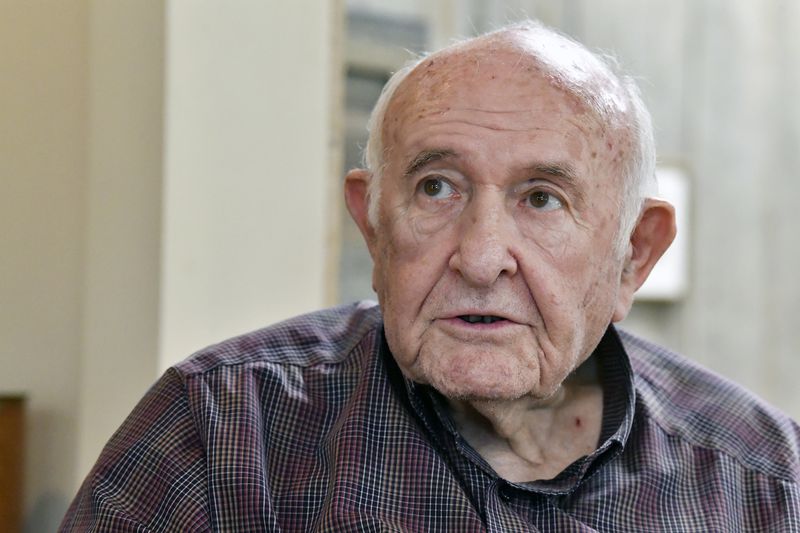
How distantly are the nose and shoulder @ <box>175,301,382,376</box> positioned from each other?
0.81 feet

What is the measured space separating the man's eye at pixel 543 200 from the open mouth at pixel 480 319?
0.49ft

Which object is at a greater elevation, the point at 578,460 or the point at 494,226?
the point at 494,226

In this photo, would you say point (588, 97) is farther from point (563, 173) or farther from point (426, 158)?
point (426, 158)

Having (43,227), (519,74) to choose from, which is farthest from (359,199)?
(43,227)

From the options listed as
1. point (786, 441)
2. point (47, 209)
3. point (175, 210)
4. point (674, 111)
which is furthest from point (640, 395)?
point (674, 111)

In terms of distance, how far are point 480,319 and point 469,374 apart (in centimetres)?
7

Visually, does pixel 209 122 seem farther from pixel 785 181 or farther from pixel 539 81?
pixel 785 181

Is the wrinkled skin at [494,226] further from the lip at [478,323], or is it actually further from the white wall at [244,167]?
the white wall at [244,167]

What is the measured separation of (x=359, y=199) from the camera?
1.47 metres

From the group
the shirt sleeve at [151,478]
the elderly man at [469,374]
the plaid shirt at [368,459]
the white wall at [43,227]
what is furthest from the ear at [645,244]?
the white wall at [43,227]

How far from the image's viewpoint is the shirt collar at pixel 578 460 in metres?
1.28

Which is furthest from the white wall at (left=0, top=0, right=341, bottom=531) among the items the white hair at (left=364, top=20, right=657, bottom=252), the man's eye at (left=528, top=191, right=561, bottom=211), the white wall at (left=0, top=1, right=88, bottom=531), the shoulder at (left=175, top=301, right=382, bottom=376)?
the man's eye at (left=528, top=191, right=561, bottom=211)

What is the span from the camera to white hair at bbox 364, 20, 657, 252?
1.29 m

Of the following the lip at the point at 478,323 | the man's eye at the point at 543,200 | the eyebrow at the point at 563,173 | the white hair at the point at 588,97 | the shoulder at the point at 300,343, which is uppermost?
the white hair at the point at 588,97
